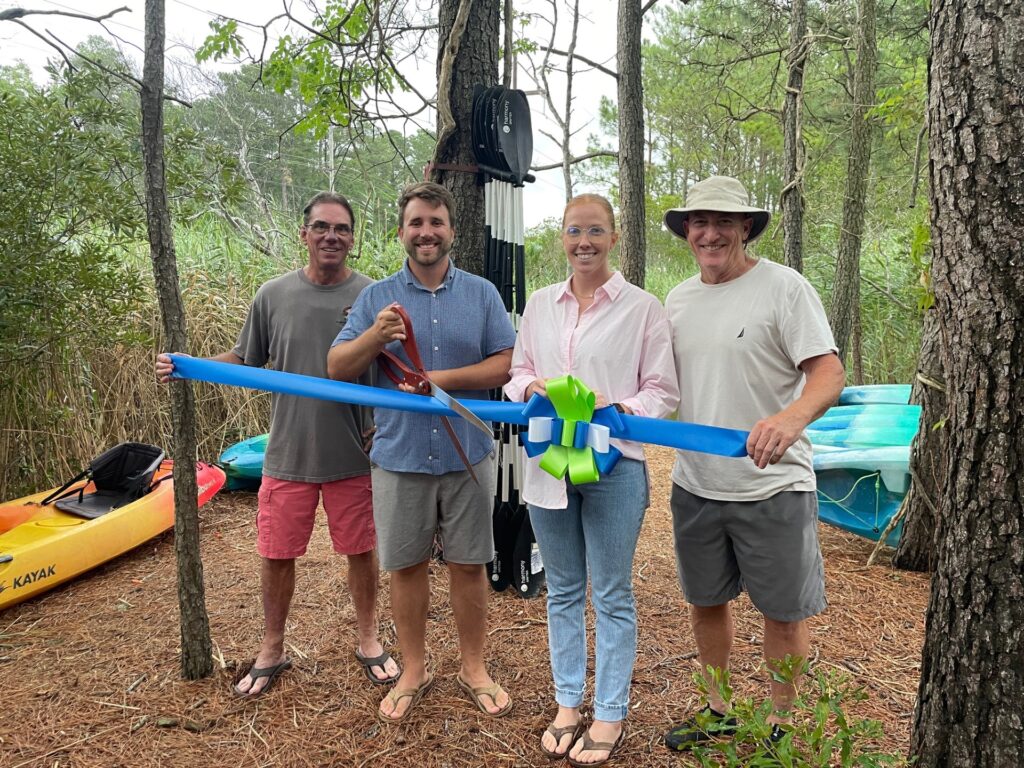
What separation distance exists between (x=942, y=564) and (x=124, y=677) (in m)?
3.17

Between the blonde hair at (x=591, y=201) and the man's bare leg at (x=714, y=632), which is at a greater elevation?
the blonde hair at (x=591, y=201)

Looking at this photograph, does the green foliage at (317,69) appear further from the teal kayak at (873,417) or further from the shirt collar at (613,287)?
the teal kayak at (873,417)

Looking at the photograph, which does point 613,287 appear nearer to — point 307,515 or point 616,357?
point 616,357

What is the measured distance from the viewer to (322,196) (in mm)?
2873

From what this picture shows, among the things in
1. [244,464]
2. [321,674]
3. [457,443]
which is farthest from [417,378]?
[244,464]

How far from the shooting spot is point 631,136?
742 centimetres

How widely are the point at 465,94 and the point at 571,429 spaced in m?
2.46

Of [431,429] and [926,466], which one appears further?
[926,466]

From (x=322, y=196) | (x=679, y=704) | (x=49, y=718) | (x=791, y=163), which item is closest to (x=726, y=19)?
(x=791, y=163)

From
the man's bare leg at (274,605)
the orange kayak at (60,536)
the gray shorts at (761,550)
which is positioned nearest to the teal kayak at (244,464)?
the orange kayak at (60,536)

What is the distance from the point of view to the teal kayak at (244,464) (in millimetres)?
5805

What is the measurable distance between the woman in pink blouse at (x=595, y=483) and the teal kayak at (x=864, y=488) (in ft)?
9.01

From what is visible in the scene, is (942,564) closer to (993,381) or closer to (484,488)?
(993,381)

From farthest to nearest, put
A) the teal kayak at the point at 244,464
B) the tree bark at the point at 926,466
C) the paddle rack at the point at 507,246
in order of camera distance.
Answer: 1. the teal kayak at the point at 244,464
2. the tree bark at the point at 926,466
3. the paddle rack at the point at 507,246
